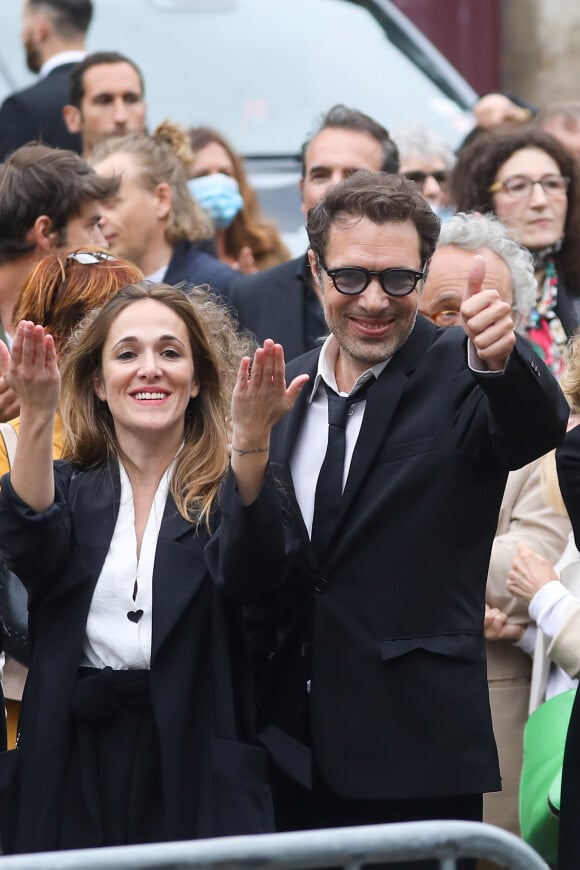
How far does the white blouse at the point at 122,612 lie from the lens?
11.6 ft

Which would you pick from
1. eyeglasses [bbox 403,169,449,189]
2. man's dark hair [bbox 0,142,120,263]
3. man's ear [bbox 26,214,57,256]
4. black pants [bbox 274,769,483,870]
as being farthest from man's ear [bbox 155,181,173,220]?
A: black pants [bbox 274,769,483,870]

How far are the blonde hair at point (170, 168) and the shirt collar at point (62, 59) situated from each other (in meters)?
1.41

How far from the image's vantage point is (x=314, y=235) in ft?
12.8

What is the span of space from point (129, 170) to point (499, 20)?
7.35 meters

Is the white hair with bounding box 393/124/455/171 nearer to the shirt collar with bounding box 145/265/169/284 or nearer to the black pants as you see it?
the shirt collar with bounding box 145/265/169/284

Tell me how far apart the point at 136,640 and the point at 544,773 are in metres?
1.37

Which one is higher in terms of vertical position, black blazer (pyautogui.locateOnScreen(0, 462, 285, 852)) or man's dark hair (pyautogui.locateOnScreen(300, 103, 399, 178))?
man's dark hair (pyautogui.locateOnScreen(300, 103, 399, 178))

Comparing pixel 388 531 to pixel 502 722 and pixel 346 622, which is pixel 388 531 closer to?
pixel 346 622

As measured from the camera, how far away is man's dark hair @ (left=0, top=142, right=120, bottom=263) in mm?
5027

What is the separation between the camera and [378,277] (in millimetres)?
3709

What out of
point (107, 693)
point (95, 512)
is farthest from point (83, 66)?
point (107, 693)

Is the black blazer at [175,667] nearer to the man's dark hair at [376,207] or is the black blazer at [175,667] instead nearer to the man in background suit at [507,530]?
the man's dark hair at [376,207]

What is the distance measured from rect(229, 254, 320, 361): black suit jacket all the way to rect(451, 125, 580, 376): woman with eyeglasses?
0.87 m

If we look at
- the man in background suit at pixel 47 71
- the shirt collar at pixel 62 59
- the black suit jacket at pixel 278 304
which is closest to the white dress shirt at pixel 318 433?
the black suit jacket at pixel 278 304
